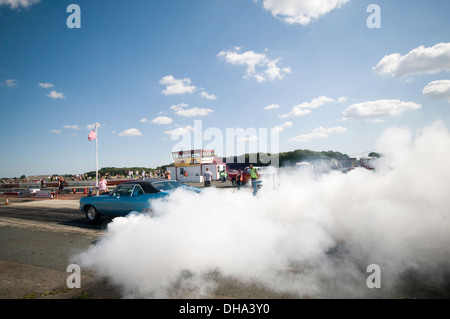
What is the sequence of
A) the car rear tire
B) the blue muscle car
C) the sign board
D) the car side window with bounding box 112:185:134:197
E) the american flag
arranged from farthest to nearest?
the american flag → the sign board → the car rear tire → the car side window with bounding box 112:185:134:197 → the blue muscle car

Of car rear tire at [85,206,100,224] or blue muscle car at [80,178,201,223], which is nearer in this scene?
blue muscle car at [80,178,201,223]

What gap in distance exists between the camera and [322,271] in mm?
3162

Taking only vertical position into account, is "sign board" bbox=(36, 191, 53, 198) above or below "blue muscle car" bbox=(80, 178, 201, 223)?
below

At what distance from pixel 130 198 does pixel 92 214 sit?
2071 mm

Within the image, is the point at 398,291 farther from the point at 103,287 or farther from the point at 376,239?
the point at 103,287

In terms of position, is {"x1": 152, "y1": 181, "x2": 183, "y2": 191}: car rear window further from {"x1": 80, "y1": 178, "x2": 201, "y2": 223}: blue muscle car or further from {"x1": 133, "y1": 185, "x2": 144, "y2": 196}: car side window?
{"x1": 133, "y1": 185, "x2": 144, "y2": 196}: car side window

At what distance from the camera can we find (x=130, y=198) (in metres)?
6.14

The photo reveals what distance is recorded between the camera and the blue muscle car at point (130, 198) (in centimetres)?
589

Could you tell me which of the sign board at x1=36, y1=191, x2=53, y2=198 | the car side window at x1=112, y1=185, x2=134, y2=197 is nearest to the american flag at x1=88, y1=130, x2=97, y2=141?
the sign board at x1=36, y1=191, x2=53, y2=198

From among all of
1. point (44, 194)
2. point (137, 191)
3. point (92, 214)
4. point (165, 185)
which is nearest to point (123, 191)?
point (137, 191)

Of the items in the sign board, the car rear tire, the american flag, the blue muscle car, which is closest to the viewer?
the blue muscle car

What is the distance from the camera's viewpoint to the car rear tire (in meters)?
7.02
